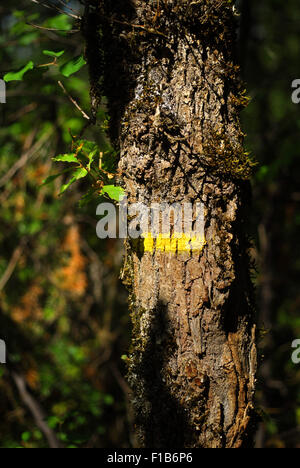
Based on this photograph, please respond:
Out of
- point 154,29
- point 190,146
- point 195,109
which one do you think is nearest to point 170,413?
point 190,146

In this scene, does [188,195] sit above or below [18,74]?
below

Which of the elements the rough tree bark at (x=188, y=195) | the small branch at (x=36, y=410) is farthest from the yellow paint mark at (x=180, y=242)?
the small branch at (x=36, y=410)

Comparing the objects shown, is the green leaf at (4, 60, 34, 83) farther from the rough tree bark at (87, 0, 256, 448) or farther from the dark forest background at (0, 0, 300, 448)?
the dark forest background at (0, 0, 300, 448)

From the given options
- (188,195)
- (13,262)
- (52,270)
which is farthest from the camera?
(52,270)

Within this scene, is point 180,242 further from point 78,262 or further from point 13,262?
point 78,262

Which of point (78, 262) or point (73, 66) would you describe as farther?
point (78, 262)

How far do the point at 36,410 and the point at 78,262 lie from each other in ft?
7.76

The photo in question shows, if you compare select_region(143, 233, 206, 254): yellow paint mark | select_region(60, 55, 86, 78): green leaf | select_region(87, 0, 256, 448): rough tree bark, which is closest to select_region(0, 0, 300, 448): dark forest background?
select_region(60, 55, 86, 78): green leaf

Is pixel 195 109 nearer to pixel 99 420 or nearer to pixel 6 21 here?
pixel 99 420

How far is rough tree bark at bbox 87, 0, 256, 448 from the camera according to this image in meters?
1.37

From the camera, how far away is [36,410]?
111 inches

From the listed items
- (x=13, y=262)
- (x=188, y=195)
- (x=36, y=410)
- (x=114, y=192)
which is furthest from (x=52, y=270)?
(x=188, y=195)

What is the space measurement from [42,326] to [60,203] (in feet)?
5.42

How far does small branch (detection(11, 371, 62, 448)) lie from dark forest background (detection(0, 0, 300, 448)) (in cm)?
62
